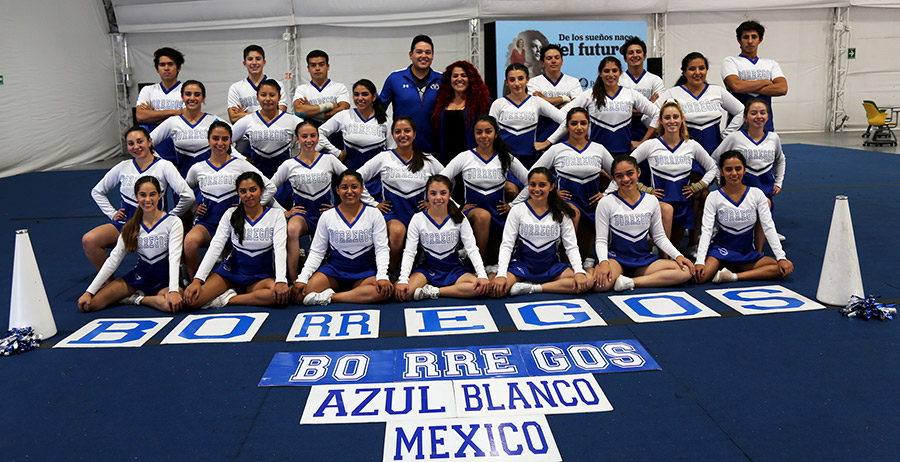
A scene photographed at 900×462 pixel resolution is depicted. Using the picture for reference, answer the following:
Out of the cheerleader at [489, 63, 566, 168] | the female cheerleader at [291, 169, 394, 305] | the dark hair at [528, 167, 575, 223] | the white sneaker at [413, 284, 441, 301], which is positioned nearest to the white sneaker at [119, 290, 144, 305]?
the female cheerleader at [291, 169, 394, 305]

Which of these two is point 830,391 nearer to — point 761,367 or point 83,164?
point 761,367

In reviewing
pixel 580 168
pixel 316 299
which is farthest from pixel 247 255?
pixel 580 168

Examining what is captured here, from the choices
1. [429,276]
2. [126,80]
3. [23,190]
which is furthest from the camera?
[126,80]

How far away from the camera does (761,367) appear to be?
302 cm

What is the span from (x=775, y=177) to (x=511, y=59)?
9.42 meters

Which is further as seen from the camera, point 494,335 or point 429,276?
point 429,276

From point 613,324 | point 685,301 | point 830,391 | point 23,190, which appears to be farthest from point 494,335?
point 23,190

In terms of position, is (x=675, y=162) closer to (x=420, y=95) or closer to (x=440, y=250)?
(x=440, y=250)

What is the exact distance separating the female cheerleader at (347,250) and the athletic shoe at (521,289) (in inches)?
32.7

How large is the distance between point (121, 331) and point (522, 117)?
123 inches

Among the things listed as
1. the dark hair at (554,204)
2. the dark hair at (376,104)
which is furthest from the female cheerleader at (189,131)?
the dark hair at (554,204)

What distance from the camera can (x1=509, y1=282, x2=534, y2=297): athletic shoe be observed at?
13.9 ft

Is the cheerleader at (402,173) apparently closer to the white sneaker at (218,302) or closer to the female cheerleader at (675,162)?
the white sneaker at (218,302)

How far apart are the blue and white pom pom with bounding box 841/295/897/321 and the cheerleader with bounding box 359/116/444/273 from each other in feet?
8.86
